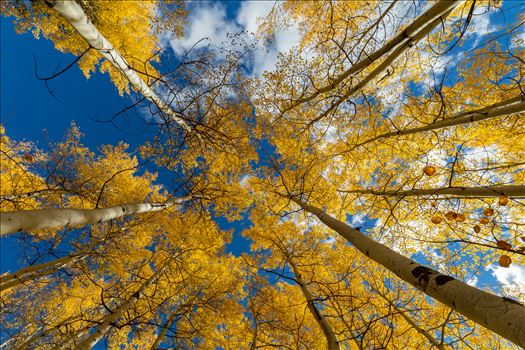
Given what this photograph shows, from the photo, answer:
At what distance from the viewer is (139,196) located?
9812 mm

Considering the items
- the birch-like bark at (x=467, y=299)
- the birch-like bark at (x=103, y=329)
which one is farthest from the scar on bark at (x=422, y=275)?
the birch-like bark at (x=103, y=329)

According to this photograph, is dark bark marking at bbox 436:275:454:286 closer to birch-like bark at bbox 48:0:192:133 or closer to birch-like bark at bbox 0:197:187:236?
birch-like bark at bbox 48:0:192:133

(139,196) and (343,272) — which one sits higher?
(139,196)

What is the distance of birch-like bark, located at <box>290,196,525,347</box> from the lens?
105cm

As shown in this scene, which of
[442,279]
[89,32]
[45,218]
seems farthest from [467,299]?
[89,32]

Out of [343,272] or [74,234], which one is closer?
[74,234]

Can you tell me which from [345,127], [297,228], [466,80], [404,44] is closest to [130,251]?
[297,228]

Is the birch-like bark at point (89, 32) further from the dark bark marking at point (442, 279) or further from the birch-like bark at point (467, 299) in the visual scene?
the dark bark marking at point (442, 279)

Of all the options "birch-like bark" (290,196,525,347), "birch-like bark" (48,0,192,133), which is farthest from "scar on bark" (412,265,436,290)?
"birch-like bark" (48,0,192,133)

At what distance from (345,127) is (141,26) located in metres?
7.36

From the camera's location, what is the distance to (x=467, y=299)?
4.05 feet

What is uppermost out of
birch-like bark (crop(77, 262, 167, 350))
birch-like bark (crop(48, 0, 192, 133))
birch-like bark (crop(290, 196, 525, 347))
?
birch-like bark (crop(48, 0, 192, 133))

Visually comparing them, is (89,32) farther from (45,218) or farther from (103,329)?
(103,329)

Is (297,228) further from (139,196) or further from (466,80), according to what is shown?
(139,196)
